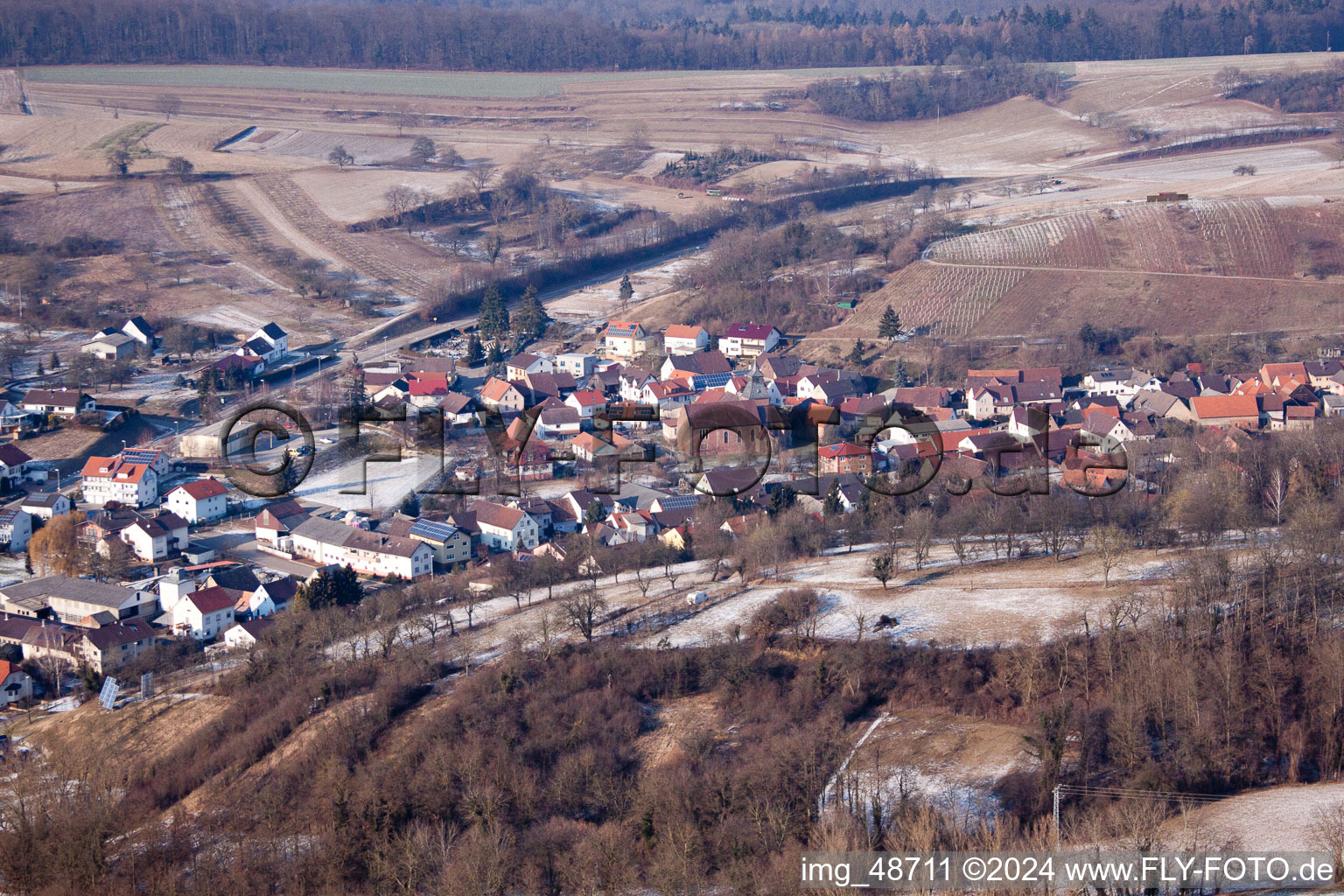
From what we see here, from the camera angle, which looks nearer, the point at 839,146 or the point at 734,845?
the point at 734,845

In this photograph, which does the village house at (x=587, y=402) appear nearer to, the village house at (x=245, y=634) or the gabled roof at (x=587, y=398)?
the gabled roof at (x=587, y=398)

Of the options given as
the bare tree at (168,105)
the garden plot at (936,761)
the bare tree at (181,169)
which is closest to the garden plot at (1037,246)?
the garden plot at (936,761)

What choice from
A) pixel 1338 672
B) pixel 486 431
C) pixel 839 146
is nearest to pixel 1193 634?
pixel 1338 672

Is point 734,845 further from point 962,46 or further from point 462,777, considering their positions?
point 962,46

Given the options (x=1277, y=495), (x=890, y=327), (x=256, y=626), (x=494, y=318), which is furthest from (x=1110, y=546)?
(x=494, y=318)

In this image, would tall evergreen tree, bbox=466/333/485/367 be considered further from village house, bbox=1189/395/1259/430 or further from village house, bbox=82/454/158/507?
village house, bbox=1189/395/1259/430

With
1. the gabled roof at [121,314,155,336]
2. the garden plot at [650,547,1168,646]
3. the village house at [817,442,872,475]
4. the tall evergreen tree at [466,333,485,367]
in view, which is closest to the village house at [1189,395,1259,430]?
the village house at [817,442,872,475]
